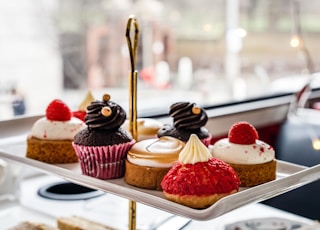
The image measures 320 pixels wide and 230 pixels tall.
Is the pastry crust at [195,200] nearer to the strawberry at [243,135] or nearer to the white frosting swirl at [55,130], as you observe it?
the strawberry at [243,135]

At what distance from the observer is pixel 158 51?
215cm

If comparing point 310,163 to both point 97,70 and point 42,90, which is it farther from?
point 42,90

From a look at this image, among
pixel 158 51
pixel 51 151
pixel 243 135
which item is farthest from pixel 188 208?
pixel 158 51

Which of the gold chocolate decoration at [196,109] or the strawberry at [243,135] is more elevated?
the gold chocolate decoration at [196,109]

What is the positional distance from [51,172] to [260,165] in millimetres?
370

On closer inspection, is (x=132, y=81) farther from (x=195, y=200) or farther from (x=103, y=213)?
(x=103, y=213)

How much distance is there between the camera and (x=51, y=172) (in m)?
0.95

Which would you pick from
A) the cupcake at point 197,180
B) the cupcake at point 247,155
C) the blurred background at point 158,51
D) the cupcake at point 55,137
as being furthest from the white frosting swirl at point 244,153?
the blurred background at point 158,51

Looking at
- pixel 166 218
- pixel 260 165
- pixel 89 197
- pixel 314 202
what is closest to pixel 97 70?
pixel 89 197

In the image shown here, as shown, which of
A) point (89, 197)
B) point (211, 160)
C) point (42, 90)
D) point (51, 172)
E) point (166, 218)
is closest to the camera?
point (211, 160)

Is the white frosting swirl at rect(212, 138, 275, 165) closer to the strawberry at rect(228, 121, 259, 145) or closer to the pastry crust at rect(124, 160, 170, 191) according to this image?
the strawberry at rect(228, 121, 259, 145)

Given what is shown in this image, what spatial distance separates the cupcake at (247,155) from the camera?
2.94 feet

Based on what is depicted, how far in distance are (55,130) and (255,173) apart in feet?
1.42

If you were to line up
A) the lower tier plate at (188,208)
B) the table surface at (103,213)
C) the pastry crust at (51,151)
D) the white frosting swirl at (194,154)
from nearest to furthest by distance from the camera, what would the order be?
the lower tier plate at (188,208) → the white frosting swirl at (194,154) → the pastry crust at (51,151) → the table surface at (103,213)
